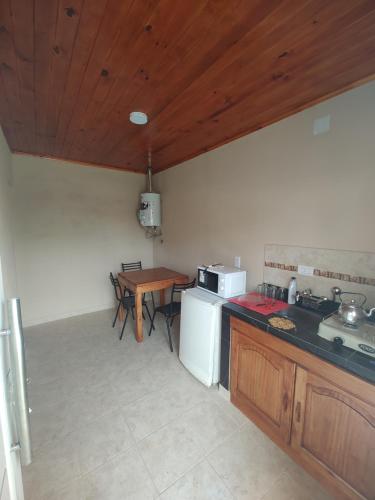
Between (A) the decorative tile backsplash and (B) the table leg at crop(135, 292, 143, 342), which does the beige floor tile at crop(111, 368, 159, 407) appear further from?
(A) the decorative tile backsplash

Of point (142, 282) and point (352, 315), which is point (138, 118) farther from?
point (352, 315)

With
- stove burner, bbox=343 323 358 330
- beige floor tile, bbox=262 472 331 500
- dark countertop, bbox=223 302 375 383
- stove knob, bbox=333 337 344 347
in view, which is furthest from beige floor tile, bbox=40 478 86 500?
stove burner, bbox=343 323 358 330

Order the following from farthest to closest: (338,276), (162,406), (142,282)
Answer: (142,282), (162,406), (338,276)

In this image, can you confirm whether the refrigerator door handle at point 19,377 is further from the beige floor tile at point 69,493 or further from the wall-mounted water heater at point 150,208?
the wall-mounted water heater at point 150,208

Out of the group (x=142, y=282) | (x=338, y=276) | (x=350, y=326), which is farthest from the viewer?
(x=142, y=282)

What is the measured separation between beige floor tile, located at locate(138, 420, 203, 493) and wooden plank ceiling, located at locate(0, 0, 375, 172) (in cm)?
246

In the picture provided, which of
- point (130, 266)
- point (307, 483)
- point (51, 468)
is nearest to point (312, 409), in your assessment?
point (307, 483)

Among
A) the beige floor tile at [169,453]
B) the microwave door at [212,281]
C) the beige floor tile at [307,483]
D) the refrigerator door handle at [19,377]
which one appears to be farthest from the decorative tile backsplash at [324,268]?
the refrigerator door handle at [19,377]

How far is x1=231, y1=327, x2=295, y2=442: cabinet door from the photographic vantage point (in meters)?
1.36

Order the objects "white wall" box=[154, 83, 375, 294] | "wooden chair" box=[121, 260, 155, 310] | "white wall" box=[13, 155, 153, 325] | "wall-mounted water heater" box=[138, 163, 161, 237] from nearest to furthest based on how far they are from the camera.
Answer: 1. "white wall" box=[154, 83, 375, 294]
2. "white wall" box=[13, 155, 153, 325]
3. "wall-mounted water heater" box=[138, 163, 161, 237]
4. "wooden chair" box=[121, 260, 155, 310]

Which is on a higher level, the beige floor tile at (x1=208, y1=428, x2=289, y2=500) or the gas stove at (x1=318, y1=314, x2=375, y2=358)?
the gas stove at (x1=318, y1=314, x2=375, y2=358)

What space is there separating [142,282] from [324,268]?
200 cm

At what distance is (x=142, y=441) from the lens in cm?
151

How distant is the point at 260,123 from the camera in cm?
203
